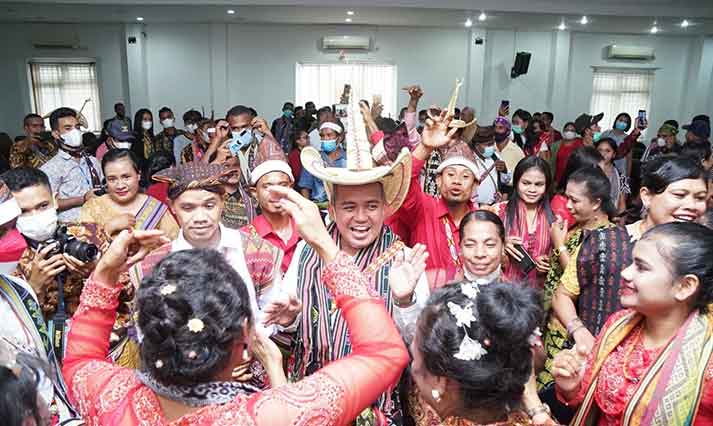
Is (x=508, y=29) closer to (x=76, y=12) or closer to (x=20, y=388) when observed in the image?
(x=76, y=12)

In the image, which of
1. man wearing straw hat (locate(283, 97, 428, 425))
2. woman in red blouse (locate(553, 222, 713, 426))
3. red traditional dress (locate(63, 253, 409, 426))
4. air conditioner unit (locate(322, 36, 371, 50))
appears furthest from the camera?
air conditioner unit (locate(322, 36, 371, 50))

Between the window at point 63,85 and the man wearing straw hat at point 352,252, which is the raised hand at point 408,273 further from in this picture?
the window at point 63,85

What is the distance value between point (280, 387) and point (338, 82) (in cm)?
1177

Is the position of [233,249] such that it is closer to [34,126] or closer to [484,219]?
[484,219]

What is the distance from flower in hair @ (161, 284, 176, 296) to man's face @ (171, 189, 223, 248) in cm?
111

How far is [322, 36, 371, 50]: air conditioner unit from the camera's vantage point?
36.7 ft

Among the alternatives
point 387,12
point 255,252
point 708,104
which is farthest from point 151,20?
point 708,104

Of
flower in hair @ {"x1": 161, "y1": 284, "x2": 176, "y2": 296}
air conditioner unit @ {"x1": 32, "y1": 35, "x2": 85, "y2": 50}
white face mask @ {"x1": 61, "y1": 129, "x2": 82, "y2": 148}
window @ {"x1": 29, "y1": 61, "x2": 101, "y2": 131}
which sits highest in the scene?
air conditioner unit @ {"x1": 32, "y1": 35, "x2": 85, "y2": 50}

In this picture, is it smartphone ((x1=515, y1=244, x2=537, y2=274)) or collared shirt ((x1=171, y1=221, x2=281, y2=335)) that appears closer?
collared shirt ((x1=171, y1=221, x2=281, y2=335))

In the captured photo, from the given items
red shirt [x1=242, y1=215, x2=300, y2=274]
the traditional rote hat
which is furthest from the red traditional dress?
red shirt [x1=242, y1=215, x2=300, y2=274]

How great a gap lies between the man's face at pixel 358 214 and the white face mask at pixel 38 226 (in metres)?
1.17

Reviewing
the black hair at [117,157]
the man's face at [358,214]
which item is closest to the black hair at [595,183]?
the man's face at [358,214]

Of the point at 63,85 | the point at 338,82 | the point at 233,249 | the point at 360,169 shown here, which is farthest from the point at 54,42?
the point at 360,169

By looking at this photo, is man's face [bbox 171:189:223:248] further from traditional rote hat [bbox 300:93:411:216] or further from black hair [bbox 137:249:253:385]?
black hair [bbox 137:249:253:385]
